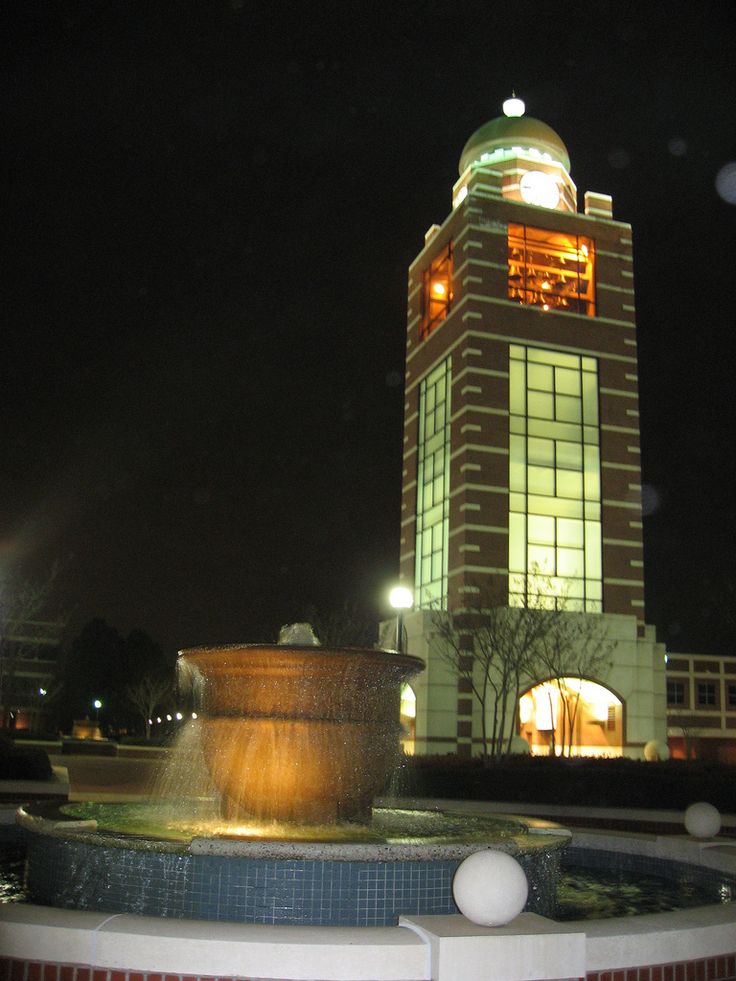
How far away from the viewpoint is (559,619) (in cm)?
3919

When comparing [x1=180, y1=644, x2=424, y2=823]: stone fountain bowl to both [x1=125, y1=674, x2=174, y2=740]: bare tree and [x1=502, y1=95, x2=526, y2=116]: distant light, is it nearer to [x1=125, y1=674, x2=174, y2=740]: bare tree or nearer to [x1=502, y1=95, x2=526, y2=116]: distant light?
[x1=502, y1=95, x2=526, y2=116]: distant light

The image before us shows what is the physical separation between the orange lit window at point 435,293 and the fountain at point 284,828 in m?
40.6

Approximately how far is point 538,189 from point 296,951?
47344 millimetres

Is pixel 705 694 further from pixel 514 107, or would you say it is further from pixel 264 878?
pixel 264 878

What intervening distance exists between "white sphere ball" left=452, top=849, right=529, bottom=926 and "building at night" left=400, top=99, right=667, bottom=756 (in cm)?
3242

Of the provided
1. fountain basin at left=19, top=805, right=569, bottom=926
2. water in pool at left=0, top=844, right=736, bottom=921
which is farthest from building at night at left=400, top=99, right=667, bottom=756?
fountain basin at left=19, top=805, right=569, bottom=926

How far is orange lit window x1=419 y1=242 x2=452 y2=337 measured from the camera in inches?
1964

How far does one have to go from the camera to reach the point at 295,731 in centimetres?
973


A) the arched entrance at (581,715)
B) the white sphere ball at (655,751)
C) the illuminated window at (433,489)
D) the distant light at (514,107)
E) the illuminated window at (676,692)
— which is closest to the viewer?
the white sphere ball at (655,751)

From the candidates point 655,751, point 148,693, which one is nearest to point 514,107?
point 655,751

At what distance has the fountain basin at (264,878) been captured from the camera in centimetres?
777

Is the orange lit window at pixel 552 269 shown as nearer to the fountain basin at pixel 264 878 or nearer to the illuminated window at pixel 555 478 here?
the illuminated window at pixel 555 478

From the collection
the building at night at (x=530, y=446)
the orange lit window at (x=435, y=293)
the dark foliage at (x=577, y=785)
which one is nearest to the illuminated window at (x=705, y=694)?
the building at night at (x=530, y=446)

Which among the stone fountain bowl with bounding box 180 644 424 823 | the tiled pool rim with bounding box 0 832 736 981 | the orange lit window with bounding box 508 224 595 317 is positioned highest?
the orange lit window with bounding box 508 224 595 317
